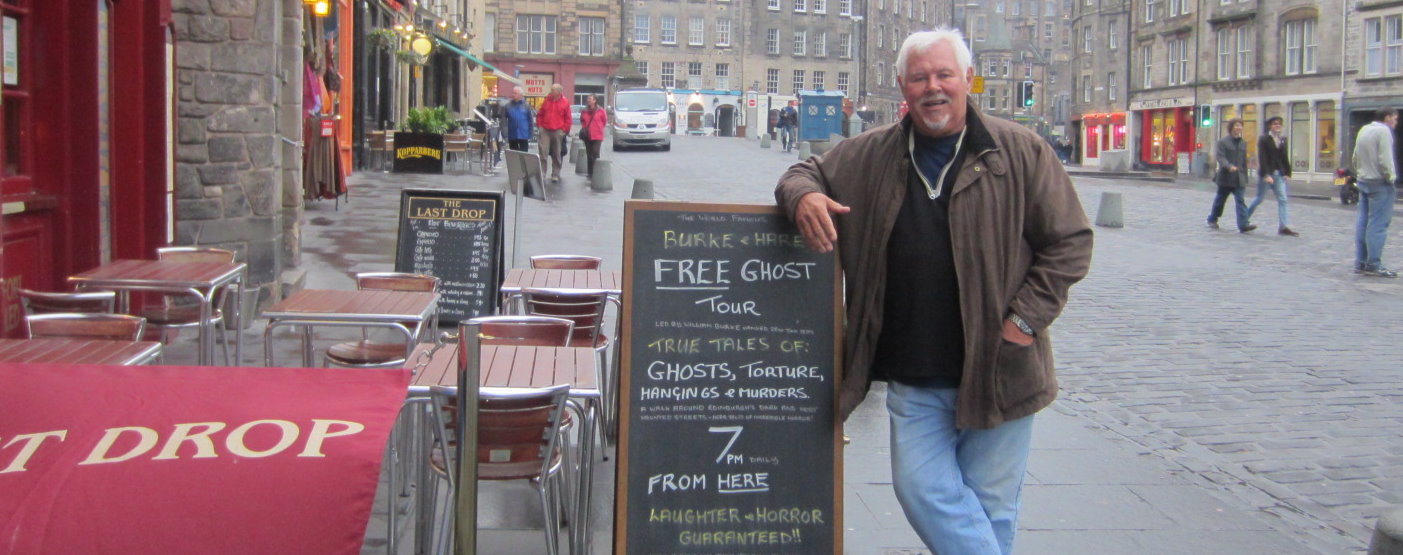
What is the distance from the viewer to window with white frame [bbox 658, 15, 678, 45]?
80.4 meters

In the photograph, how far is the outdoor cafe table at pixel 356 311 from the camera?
17.2 feet

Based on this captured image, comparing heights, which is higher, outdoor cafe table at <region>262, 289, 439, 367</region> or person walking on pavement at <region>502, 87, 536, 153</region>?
person walking on pavement at <region>502, 87, 536, 153</region>

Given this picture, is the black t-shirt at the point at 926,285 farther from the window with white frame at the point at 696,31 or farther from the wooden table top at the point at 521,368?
the window with white frame at the point at 696,31

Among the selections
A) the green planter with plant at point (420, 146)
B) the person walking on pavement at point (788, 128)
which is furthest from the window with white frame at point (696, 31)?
the green planter with plant at point (420, 146)

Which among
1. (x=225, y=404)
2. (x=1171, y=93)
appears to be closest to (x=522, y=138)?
(x=225, y=404)

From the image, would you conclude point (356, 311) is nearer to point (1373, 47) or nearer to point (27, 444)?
point (27, 444)

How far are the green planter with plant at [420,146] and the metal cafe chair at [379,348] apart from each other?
634 inches

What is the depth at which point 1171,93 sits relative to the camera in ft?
180

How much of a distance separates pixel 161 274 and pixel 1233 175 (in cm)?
1538

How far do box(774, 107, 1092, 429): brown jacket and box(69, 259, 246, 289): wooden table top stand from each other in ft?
10.9

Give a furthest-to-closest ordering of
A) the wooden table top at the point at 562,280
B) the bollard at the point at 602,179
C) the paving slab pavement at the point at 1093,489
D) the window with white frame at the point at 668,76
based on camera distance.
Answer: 1. the window with white frame at the point at 668,76
2. the bollard at the point at 602,179
3. the wooden table top at the point at 562,280
4. the paving slab pavement at the point at 1093,489

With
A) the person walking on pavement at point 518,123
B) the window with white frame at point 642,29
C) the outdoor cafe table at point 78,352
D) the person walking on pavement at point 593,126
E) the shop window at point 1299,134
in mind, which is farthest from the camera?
the window with white frame at point 642,29

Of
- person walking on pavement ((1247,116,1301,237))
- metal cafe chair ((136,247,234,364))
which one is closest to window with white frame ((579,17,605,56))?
person walking on pavement ((1247,116,1301,237))

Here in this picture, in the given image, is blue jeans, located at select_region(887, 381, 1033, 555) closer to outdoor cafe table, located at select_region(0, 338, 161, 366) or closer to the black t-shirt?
the black t-shirt
